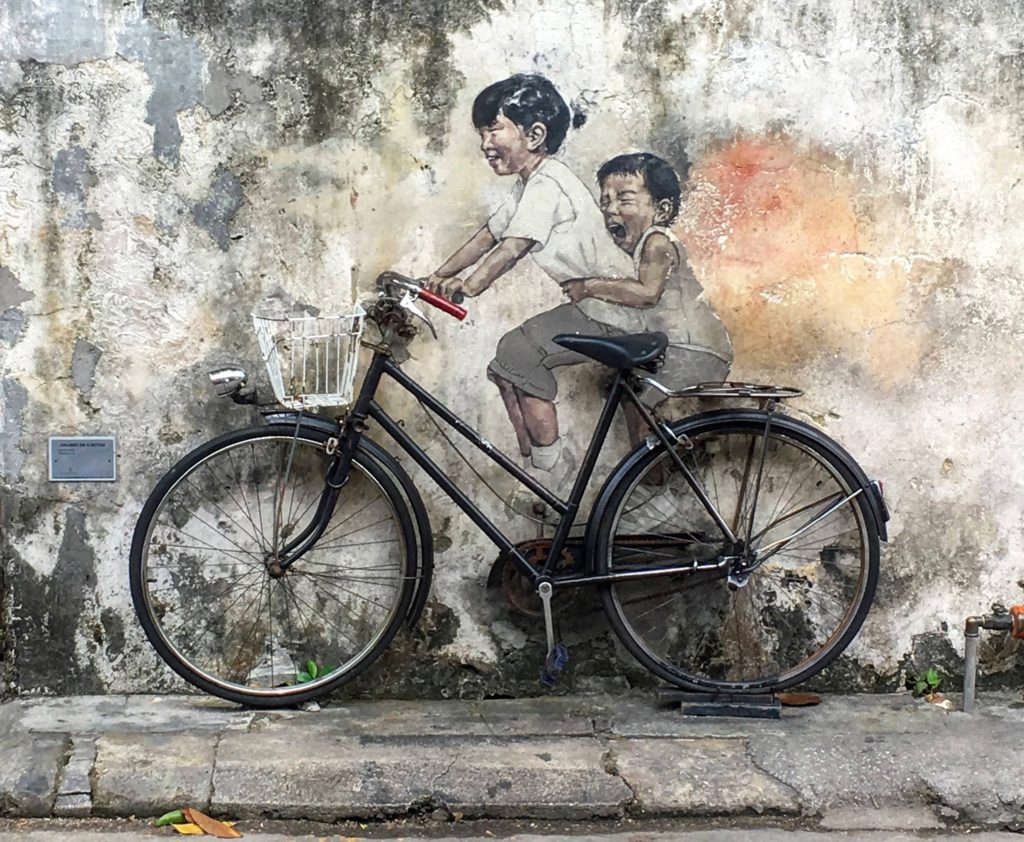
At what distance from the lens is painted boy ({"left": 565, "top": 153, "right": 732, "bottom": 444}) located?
4.98m

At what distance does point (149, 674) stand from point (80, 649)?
0.30 meters

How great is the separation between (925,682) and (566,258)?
2.40 m

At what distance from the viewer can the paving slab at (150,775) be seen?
169 inches

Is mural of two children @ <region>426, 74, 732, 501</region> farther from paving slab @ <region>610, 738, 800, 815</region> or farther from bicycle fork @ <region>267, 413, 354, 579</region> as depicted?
paving slab @ <region>610, 738, 800, 815</region>

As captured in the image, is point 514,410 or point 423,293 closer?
point 423,293

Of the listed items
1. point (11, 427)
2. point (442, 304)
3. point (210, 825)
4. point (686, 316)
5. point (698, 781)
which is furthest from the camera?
point (686, 316)

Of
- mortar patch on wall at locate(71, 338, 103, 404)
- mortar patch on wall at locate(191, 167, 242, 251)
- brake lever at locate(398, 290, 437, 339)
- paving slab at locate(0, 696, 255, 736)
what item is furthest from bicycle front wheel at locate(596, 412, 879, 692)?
mortar patch on wall at locate(71, 338, 103, 404)

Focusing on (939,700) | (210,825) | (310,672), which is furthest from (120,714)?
(939,700)

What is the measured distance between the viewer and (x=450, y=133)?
493cm

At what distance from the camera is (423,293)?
468 centimetres

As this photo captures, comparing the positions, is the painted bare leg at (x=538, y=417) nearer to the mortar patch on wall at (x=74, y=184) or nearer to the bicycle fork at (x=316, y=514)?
the bicycle fork at (x=316, y=514)

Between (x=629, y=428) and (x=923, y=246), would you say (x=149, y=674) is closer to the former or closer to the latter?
(x=629, y=428)

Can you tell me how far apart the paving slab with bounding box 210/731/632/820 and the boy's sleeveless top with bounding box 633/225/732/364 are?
1.73 m

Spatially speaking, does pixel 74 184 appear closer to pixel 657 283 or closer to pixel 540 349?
pixel 540 349
